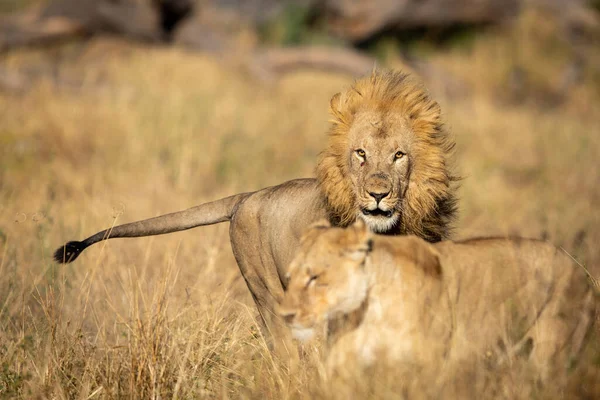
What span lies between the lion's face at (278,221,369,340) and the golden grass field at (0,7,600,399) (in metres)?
0.31

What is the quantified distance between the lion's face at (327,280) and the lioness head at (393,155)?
1.12 m

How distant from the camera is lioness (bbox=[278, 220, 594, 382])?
10.4 feet

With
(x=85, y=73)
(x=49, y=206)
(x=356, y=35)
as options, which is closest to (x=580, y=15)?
(x=356, y=35)

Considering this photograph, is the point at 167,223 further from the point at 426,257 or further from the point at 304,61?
the point at 304,61

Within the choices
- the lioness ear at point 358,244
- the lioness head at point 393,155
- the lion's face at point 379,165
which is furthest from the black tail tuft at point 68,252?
the lioness ear at point 358,244

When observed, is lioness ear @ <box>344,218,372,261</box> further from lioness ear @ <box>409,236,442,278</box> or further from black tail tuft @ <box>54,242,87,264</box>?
black tail tuft @ <box>54,242,87,264</box>

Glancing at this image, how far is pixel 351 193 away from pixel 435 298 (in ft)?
4.18

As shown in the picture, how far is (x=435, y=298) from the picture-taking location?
334cm

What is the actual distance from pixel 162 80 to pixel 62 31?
104 inches

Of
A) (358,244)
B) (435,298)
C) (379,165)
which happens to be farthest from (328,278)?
(379,165)

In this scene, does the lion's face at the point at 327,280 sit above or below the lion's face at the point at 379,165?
below

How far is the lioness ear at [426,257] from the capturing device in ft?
11.1

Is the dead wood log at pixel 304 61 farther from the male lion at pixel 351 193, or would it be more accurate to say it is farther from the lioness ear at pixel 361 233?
the lioness ear at pixel 361 233

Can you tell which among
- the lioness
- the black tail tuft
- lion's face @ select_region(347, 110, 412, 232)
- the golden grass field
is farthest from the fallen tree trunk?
the lioness
